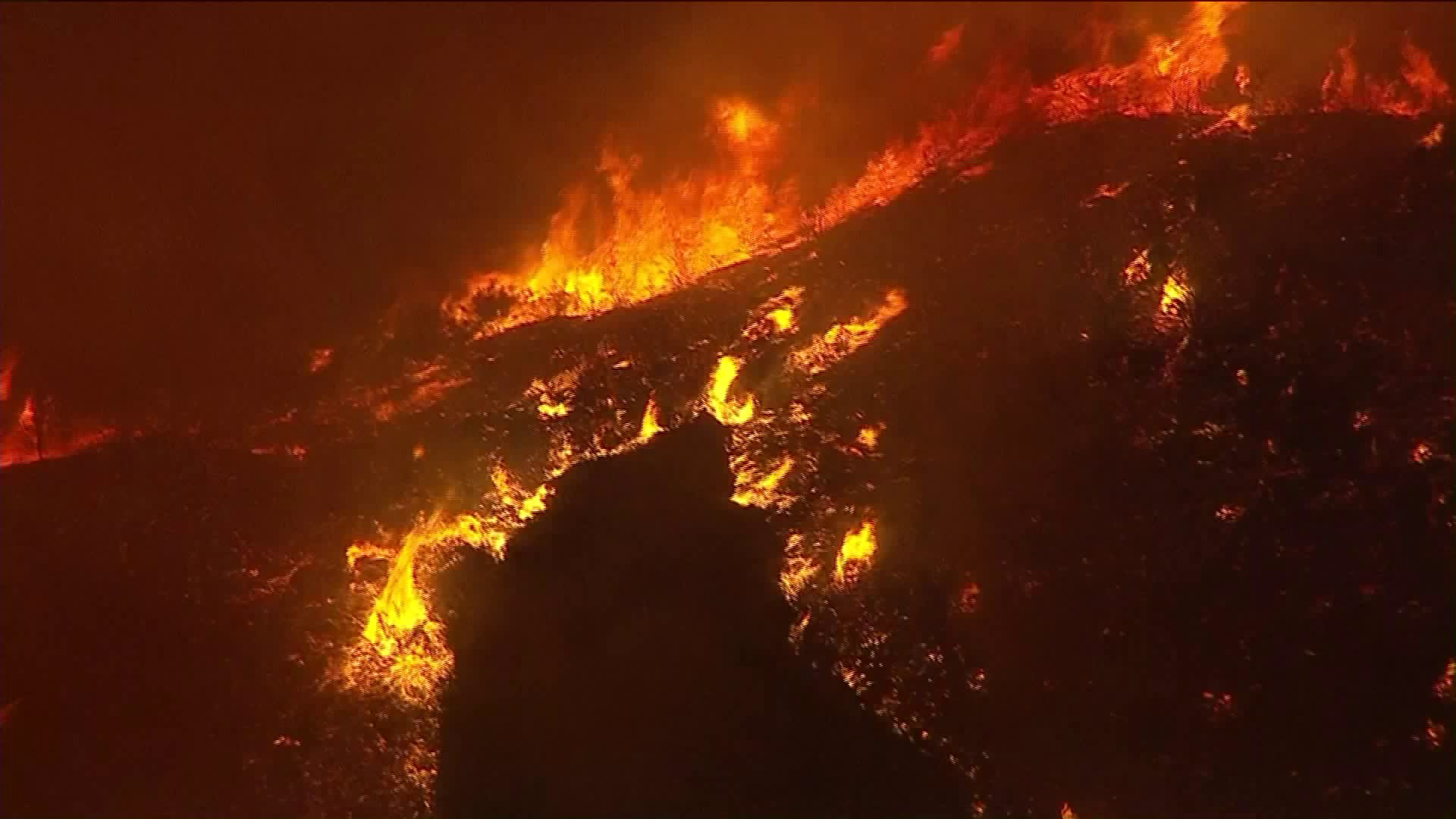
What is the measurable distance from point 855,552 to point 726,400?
166 mm

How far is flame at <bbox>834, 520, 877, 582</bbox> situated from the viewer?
2.36 feet

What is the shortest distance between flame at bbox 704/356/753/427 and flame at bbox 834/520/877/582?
0.43ft

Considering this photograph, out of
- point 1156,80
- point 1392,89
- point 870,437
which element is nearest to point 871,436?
point 870,437

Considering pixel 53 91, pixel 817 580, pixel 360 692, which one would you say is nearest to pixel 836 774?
pixel 817 580

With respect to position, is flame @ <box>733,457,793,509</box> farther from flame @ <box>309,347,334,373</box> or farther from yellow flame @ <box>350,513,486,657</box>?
flame @ <box>309,347,334,373</box>

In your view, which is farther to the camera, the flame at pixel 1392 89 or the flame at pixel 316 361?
the flame at pixel 316 361

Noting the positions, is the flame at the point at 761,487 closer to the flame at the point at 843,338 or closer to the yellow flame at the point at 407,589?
the flame at the point at 843,338

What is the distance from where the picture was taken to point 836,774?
2.34 feet

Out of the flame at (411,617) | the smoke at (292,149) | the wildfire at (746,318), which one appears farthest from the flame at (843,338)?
the flame at (411,617)

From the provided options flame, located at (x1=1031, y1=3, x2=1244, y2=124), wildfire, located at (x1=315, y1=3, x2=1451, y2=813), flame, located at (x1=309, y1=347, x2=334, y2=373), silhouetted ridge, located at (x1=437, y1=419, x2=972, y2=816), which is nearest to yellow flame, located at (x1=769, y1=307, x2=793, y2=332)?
wildfire, located at (x1=315, y1=3, x2=1451, y2=813)

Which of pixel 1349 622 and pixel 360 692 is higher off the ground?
pixel 360 692

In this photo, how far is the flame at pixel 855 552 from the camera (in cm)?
72

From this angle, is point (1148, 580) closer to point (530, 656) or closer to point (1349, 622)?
point (1349, 622)

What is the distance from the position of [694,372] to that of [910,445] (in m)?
0.19
